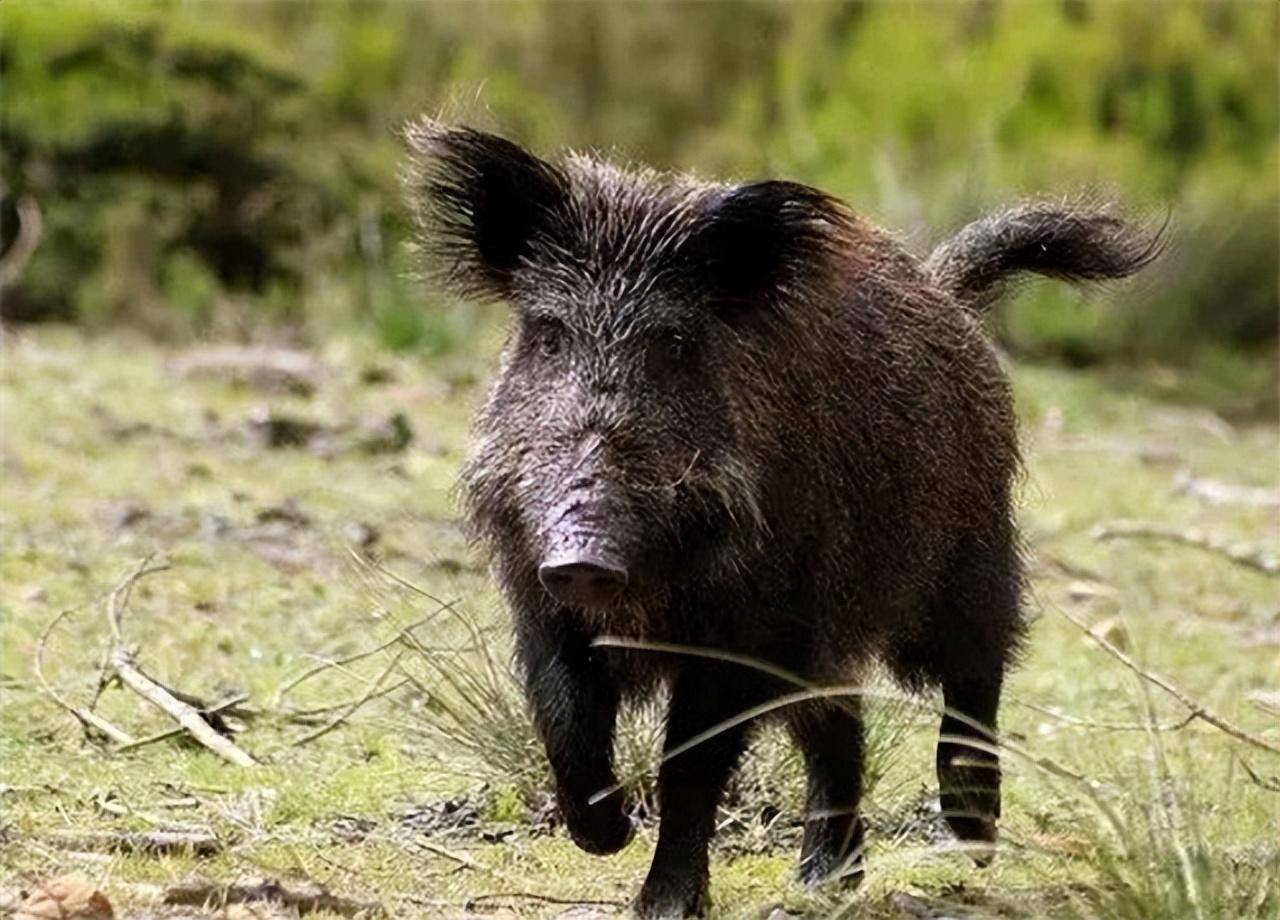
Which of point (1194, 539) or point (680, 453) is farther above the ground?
point (1194, 539)

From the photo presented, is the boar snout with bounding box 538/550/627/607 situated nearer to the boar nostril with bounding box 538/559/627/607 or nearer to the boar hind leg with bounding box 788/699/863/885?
the boar nostril with bounding box 538/559/627/607

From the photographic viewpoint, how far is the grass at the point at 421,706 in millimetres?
4605

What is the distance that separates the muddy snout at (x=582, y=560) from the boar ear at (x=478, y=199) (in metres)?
0.74

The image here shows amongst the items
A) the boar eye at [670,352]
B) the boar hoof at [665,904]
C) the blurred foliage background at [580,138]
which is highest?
the blurred foliage background at [580,138]

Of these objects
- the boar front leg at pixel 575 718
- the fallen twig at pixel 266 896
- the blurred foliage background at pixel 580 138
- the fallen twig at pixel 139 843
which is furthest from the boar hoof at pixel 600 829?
the blurred foliage background at pixel 580 138

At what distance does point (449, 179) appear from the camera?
15.8 ft

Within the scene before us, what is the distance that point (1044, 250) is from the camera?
5938 millimetres

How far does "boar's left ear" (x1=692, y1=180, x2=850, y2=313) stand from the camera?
460 centimetres

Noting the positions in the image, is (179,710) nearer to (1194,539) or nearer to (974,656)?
(974,656)

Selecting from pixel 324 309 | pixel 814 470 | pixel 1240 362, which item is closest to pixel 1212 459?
pixel 1240 362

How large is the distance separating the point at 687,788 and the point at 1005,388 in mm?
1576

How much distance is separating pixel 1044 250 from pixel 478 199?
67.9 inches

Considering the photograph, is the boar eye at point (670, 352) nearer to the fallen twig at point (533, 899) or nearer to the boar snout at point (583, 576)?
the boar snout at point (583, 576)

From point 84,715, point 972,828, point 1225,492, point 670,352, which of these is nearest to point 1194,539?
point 1225,492
